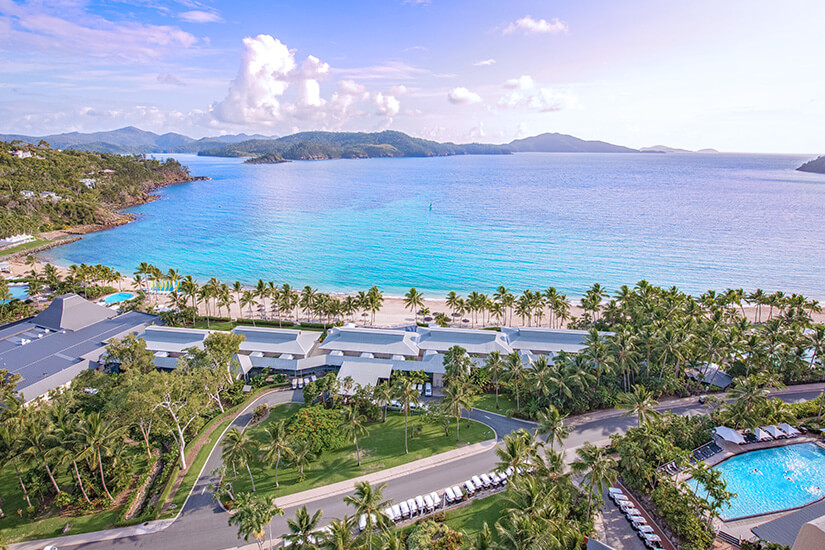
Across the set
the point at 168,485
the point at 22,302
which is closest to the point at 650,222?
the point at 168,485

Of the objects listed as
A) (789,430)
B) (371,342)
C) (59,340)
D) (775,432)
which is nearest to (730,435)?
(775,432)

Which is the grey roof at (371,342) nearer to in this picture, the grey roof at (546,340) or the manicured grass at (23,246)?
the grey roof at (546,340)

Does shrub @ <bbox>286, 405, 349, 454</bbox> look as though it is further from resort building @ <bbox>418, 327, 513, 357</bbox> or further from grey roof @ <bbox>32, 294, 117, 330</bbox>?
grey roof @ <bbox>32, 294, 117, 330</bbox>

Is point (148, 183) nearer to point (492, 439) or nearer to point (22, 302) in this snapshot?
point (22, 302)

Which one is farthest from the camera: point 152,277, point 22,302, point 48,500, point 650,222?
point 650,222

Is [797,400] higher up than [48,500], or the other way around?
[797,400]

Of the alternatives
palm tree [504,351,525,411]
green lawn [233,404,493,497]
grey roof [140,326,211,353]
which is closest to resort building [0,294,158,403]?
grey roof [140,326,211,353]

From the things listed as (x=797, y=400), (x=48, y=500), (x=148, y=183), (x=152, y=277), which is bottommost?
(x=48, y=500)

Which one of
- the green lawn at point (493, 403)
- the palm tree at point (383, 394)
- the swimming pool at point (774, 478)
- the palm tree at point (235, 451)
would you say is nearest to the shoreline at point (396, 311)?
the green lawn at point (493, 403)

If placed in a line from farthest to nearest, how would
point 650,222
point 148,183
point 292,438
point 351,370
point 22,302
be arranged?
point 148,183 → point 650,222 → point 22,302 → point 351,370 → point 292,438
